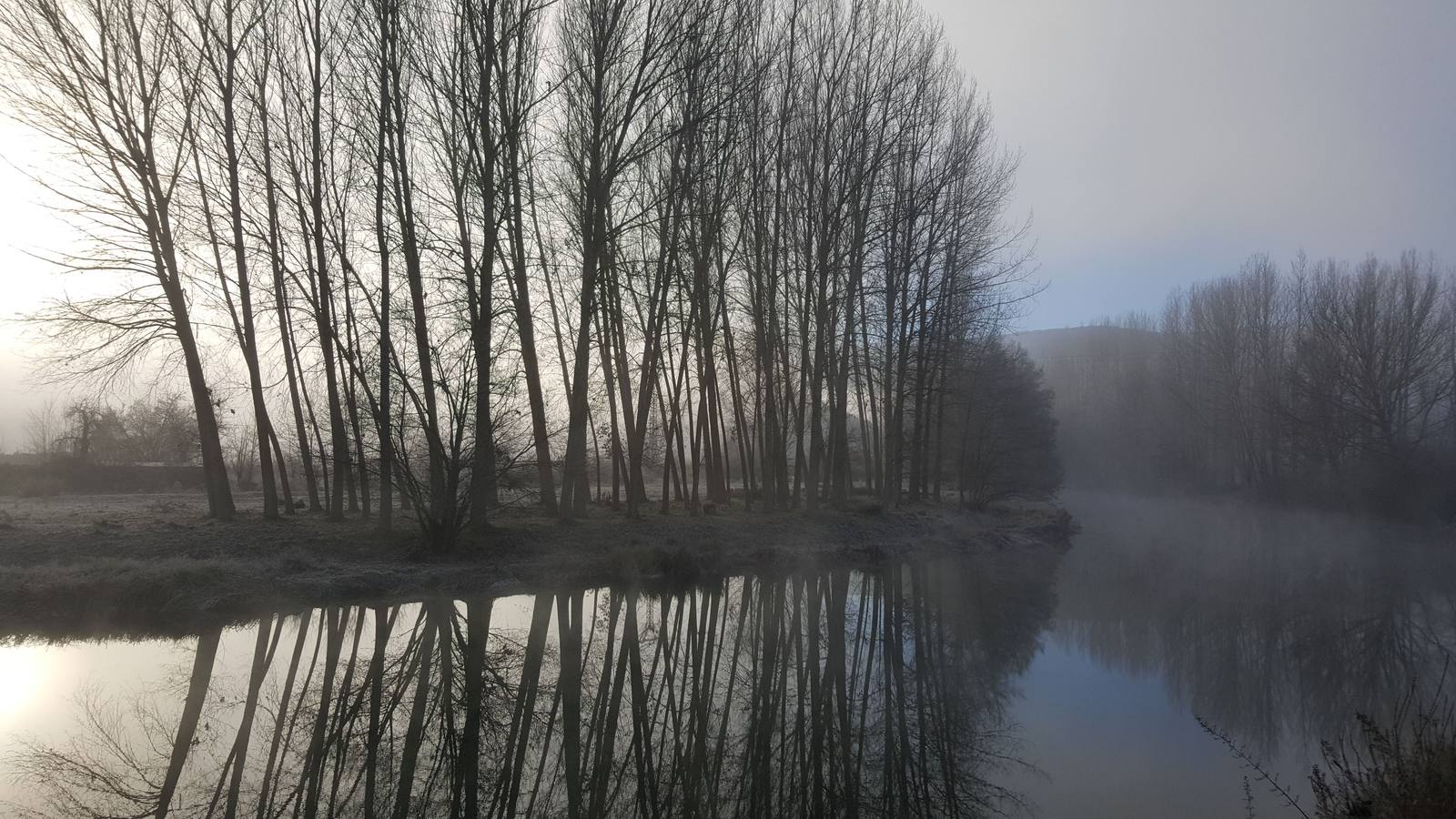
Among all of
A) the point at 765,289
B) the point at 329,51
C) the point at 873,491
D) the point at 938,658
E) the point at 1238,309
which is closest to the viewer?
the point at 938,658

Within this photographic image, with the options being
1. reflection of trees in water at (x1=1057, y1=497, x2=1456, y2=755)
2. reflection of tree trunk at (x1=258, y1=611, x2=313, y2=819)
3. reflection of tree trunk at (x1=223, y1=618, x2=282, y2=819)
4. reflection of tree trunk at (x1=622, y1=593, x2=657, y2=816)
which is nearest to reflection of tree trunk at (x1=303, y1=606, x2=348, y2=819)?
reflection of tree trunk at (x1=258, y1=611, x2=313, y2=819)

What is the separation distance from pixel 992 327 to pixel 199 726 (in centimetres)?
3407

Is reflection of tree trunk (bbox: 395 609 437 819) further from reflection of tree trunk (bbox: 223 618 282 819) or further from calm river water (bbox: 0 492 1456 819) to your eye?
reflection of tree trunk (bbox: 223 618 282 819)

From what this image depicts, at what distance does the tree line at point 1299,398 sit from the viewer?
3788 centimetres

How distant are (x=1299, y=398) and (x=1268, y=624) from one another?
37757 millimetres

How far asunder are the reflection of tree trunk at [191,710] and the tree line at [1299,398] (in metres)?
44.0

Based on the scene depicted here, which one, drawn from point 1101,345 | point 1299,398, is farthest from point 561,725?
point 1101,345

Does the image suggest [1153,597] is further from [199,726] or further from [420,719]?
[199,726]

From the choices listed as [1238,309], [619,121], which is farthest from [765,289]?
[1238,309]

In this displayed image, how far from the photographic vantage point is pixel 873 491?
35.6m

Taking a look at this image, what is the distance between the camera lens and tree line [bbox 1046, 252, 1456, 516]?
37875mm

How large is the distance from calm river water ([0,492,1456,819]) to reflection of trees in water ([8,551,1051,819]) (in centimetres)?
3

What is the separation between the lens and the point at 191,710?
7301mm

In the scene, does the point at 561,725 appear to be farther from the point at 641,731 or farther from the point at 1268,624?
the point at 1268,624
